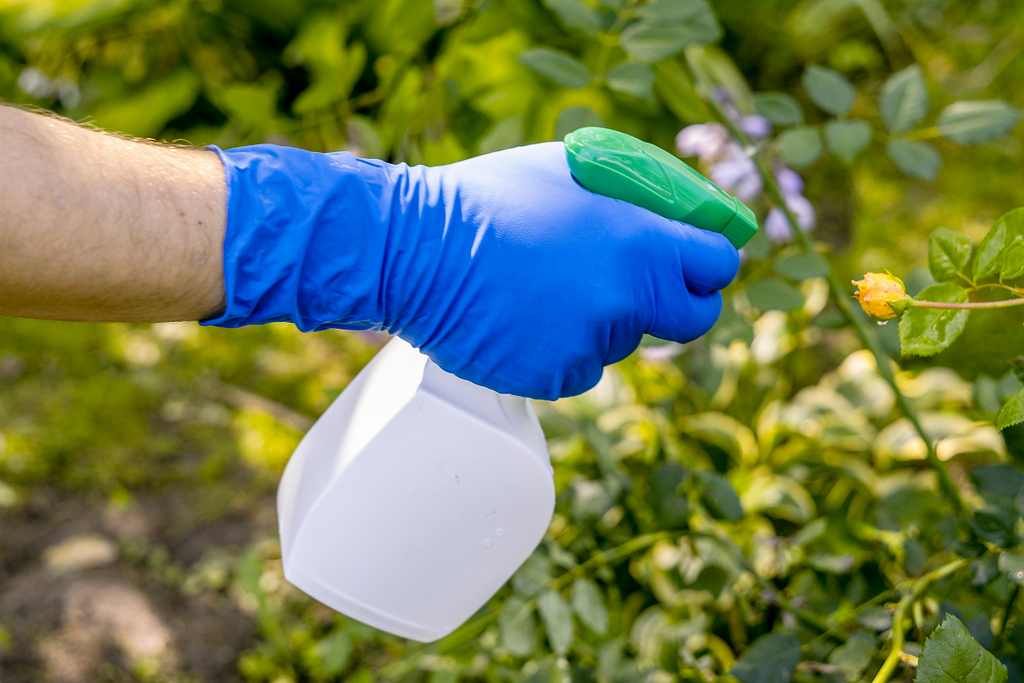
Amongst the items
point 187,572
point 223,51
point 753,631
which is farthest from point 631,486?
point 223,51

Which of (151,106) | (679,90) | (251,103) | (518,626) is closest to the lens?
(518,626)

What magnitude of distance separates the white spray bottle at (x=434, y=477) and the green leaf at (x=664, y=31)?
0.17 meters

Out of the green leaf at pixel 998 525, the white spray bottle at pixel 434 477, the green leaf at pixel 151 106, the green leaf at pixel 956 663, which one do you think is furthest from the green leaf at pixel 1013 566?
the green leaf at pixel 151 106

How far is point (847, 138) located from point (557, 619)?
657mm

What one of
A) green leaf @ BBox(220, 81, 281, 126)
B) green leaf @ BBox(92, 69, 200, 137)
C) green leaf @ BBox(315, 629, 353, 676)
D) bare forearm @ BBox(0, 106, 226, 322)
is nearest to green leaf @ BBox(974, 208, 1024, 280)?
bare forearm @ BBox(0, 106, 226, 322)

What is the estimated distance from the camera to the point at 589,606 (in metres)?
0.79

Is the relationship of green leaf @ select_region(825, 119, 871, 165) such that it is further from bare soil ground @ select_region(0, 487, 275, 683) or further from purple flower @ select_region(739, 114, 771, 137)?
bare soil ground @ select_region(0, 487, 275, 683)

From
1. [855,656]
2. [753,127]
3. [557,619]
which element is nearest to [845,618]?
[855,656]

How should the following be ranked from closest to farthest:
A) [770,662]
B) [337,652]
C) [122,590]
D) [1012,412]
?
[1012,412] → [770,662] → [337,652] → [122,590]

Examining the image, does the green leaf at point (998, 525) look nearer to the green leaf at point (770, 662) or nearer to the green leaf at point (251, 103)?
the green leaf at point (770, 662)

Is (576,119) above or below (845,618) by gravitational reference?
above

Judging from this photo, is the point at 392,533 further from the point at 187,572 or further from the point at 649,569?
the point at 187,572

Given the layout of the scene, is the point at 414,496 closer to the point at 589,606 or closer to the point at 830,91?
the point at 589,606

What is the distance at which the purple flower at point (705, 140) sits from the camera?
1.11m
